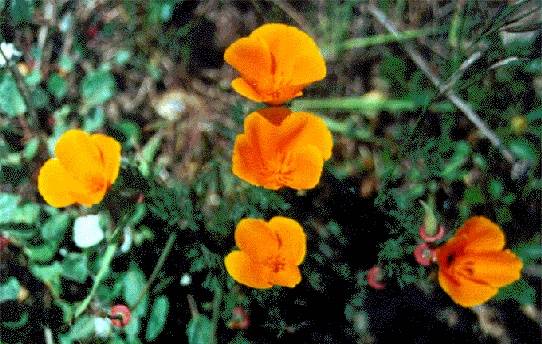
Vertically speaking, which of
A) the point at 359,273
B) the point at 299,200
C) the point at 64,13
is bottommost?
→ the point at 359,273

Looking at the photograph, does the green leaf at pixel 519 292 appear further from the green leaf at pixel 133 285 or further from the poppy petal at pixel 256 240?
the green leaf at pixel 133 285

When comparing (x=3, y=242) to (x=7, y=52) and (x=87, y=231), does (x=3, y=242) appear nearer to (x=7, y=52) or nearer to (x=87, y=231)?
(x=87, y=231)

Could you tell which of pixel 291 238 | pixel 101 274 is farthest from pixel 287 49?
pixel 101 274

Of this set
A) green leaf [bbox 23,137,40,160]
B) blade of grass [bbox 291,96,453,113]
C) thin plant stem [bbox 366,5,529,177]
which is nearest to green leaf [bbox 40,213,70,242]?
green leaf [bbox 23,137,40,160]

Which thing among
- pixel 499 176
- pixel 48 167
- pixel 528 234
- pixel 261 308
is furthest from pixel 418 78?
pixel 48 167

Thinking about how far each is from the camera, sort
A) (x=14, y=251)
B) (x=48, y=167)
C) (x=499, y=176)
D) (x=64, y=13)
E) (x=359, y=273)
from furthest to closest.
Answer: (x=64, y=13) → (x=499, y=176) → (x=14, y=251) → (x=359, y=273) → (x=48, y=167)

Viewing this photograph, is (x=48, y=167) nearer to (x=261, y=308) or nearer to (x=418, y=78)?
(x=261, y=308)

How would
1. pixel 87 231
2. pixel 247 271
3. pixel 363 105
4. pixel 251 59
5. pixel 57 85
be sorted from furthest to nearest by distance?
pixel 363 105, pixel 57 85, pixel 87 231, pixel 251 59, pixel 247 271
